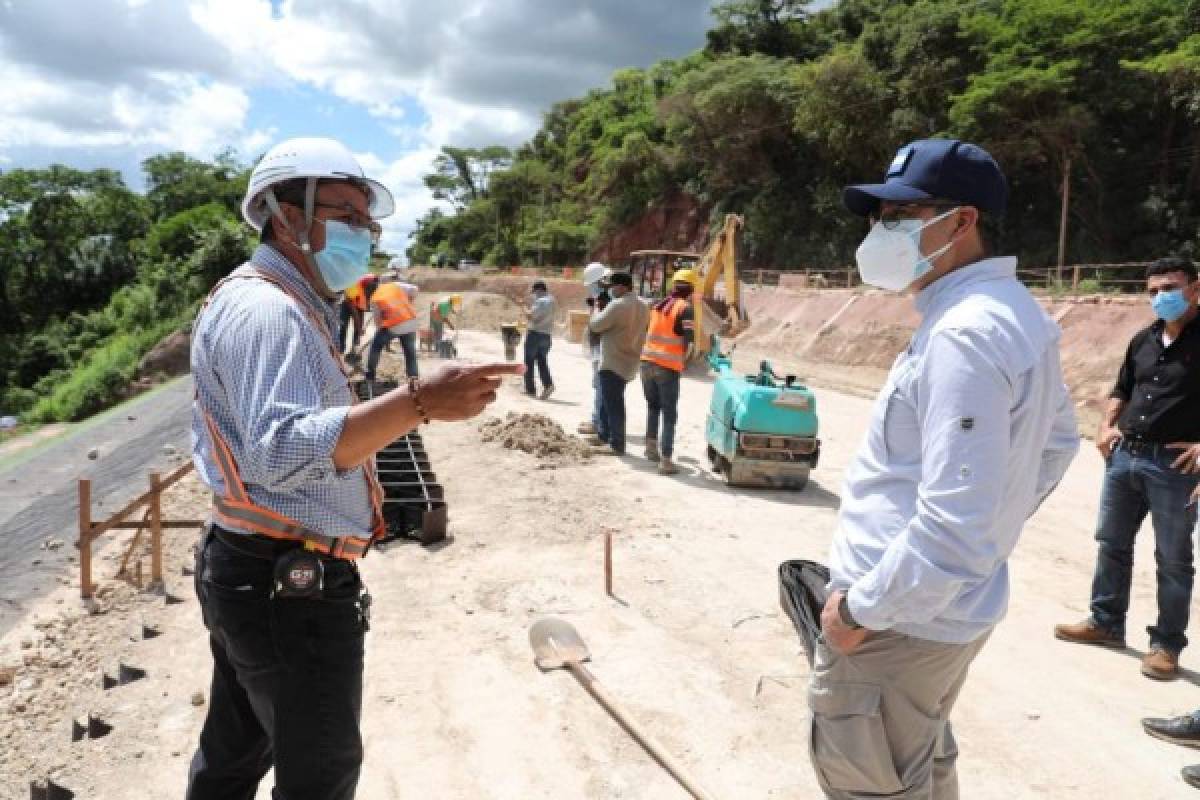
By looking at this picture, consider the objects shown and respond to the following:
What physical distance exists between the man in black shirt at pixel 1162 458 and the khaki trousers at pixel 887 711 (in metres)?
2.74

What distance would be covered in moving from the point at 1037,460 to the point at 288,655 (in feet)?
5.78

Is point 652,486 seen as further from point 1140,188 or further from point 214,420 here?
point 1140,188

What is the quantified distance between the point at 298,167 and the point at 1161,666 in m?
4.50

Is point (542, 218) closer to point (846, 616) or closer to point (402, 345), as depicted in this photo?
point (402, 345)

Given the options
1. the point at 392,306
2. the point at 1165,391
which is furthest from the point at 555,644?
the point at 392,306

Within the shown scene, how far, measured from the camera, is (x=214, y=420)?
183 cm

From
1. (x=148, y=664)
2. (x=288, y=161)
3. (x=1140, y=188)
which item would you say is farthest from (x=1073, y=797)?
(x=1140, y=188)

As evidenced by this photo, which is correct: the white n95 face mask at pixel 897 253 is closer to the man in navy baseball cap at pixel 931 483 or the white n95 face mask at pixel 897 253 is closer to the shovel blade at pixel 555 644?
the man in navy baseball cap at pixel 931 483

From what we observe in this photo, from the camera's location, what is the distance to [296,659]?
6.01ft

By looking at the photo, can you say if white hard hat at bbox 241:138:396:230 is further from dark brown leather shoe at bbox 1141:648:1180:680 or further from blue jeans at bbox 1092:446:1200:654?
dark brown leather shoe at bbox 1141:648:1180:680

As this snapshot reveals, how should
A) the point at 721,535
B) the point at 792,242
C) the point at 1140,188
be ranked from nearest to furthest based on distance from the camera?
the point at 721,535 < the point at 1140,188 < the point at 792,242

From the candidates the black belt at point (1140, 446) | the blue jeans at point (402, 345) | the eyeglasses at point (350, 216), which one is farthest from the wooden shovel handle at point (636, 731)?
the blue jeans at point (402, 345)

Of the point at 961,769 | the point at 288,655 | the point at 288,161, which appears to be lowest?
the point at 961,769

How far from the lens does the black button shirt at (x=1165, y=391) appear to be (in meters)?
3.87
